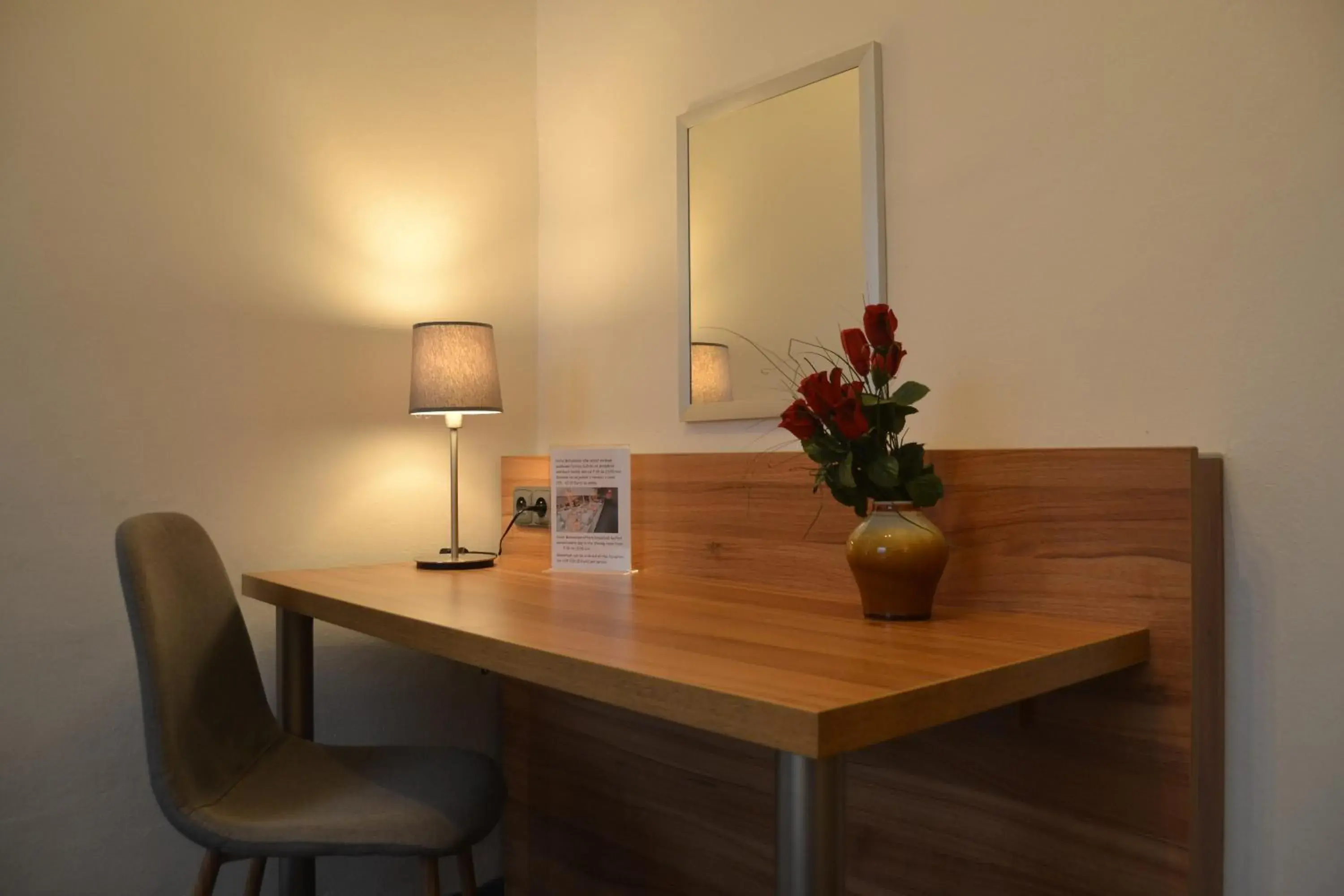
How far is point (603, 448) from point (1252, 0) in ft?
3.97

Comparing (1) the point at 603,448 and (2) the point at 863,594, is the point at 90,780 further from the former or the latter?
(2) the point at 863,594

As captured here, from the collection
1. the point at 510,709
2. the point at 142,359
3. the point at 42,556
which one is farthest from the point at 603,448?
the point at 42,556

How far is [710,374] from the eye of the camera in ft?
6.07

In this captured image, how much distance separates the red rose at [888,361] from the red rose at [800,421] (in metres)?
0.10

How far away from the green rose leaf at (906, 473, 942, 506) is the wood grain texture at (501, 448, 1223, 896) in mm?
104

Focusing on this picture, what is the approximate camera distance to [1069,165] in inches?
52.1

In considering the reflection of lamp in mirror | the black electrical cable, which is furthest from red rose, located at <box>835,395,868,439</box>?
the black electrical cable

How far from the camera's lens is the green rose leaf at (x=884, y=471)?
1213mm

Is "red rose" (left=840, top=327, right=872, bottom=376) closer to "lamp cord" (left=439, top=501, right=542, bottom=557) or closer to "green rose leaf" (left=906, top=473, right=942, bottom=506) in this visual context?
"green rose leaf" (left=906, top=473, right=942, bottom=506)

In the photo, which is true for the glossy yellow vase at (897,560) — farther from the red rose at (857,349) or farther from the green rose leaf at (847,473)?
the red rose at (857,349)

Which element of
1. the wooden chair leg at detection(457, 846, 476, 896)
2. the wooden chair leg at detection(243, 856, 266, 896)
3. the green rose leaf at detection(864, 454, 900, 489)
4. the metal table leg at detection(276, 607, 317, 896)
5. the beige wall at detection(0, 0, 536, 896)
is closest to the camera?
the green rose leaf at detection(864, 454, 900, 489)

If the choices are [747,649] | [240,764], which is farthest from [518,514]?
[747,649]

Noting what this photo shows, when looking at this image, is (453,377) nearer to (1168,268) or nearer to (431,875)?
(431,875)

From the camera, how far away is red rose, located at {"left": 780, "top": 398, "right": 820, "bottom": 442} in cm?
125
